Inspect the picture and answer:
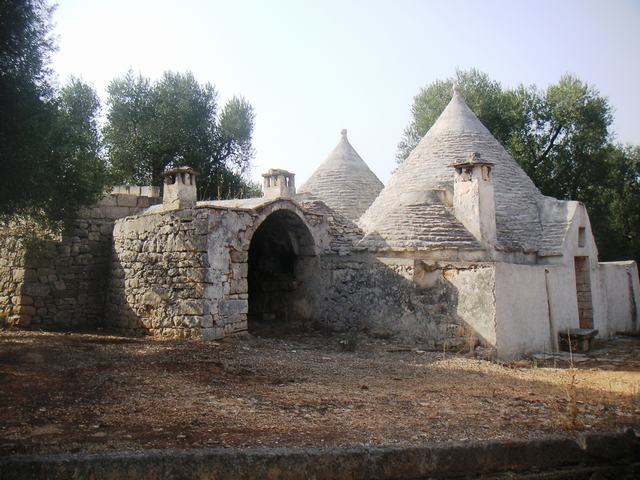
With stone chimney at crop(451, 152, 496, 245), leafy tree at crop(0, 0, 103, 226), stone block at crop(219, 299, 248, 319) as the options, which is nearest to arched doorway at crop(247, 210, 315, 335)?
stone block at crop(219, 299, 248, 319)

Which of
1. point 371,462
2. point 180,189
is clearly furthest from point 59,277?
point 371,462

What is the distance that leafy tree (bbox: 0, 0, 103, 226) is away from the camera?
7203 millimetres

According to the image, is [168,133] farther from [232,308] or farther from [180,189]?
[232,308]

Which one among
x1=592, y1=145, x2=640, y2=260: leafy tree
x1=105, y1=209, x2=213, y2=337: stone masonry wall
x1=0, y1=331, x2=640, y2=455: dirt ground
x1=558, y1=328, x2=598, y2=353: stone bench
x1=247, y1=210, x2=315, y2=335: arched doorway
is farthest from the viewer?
x1=592, y1=145, x2=640, y2=260: leafy tree

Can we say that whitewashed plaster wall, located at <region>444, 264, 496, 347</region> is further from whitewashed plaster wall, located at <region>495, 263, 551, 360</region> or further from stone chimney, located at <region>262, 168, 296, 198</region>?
stone chimney, located at <region>262, 168, 296, 198</region>

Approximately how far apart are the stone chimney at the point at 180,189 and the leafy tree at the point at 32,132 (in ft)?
6.81

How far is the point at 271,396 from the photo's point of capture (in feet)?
19.3

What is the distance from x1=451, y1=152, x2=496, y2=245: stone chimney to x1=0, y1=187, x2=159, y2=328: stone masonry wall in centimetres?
796

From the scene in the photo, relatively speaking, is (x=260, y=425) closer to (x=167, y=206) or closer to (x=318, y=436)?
(x=318, y=436)

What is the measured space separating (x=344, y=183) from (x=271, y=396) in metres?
12.4

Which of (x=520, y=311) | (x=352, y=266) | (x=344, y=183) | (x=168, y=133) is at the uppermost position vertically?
(x=168, y=133)

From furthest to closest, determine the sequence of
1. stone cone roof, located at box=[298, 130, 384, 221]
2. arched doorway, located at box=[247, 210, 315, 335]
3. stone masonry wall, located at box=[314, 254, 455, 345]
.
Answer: stone cone roof, located at box=[298, 130, 384, 221], arched doorway, located at box=[247, 210, 315, 335], stone masonry wall, located at box=[314, 254, 455, 345]

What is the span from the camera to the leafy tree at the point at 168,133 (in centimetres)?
2344

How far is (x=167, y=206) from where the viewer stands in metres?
11.8
